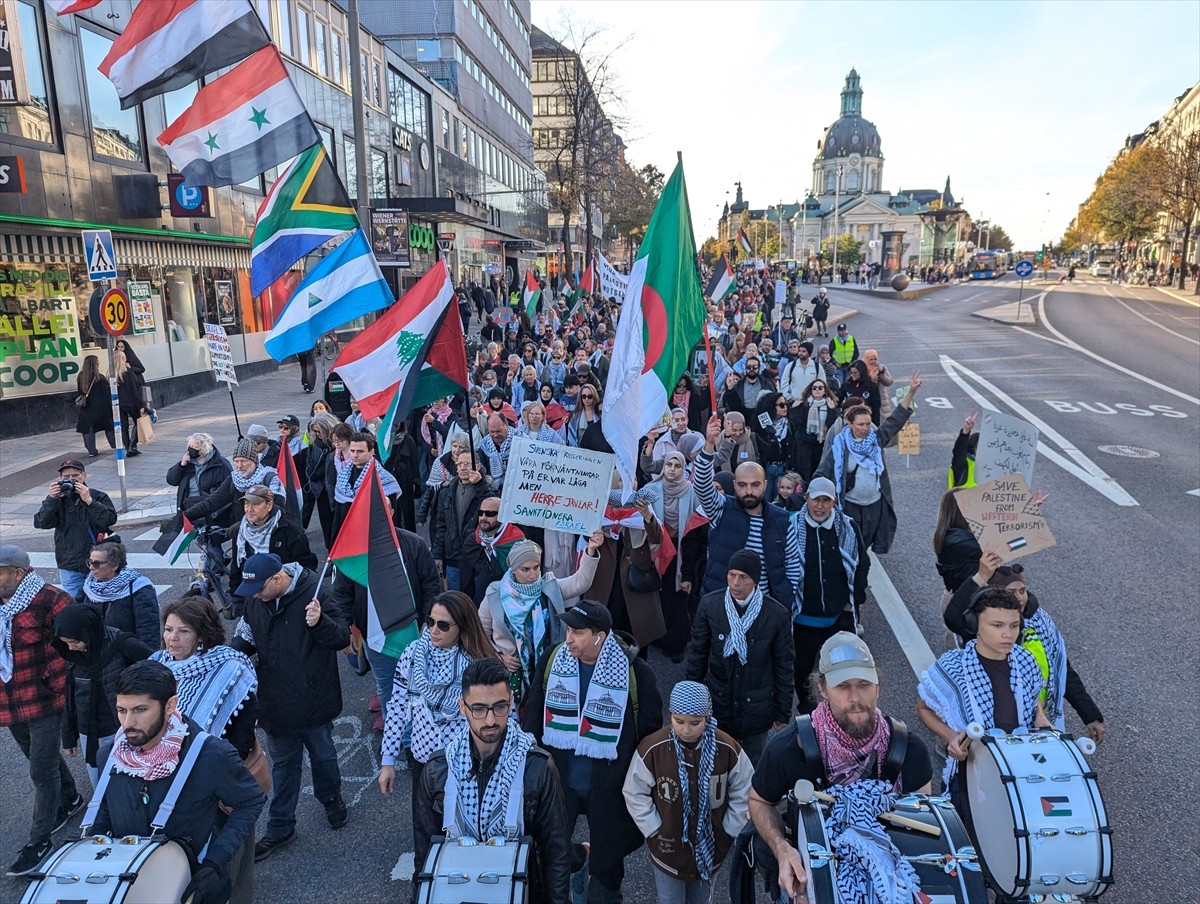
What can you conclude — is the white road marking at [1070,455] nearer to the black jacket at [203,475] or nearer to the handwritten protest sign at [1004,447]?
the handwritten protest sign at [1004,447]

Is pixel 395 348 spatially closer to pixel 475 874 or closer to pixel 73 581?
pixel 73 581

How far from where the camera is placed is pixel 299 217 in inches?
273

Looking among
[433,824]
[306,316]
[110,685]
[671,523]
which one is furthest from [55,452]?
[433,824]

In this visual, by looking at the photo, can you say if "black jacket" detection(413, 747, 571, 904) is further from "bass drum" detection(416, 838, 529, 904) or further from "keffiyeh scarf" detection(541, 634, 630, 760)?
"keffiyeh scarf" detection(541, 634, 630, 760)

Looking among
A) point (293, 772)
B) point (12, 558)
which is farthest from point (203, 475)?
point (293, 772)

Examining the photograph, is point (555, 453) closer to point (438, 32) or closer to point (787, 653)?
point (787, 653)

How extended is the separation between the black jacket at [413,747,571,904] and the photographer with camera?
4.56 m

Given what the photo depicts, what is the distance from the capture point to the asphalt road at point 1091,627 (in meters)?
4.23

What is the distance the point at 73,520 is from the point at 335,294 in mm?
2746

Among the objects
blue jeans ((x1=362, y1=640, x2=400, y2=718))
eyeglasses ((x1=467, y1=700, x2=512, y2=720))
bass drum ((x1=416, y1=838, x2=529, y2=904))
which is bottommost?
blue jeans ((x1=362, y1=640, x2=400, y2=718))

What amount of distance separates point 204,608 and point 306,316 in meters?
3.33

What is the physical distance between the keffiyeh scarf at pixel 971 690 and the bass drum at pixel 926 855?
77cm

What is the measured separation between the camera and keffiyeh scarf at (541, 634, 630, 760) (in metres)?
3.69

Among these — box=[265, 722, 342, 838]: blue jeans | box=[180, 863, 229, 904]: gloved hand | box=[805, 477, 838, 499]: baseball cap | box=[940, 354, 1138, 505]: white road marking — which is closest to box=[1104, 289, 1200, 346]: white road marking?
box=[940, 354, 1138, 505]: white road marking
